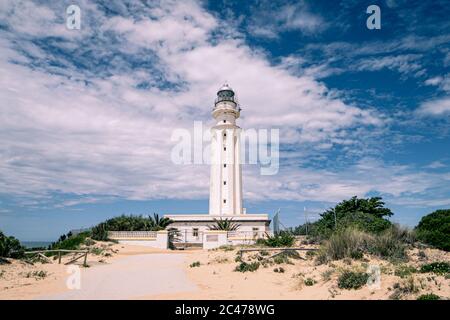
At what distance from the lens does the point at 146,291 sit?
8.23 meters

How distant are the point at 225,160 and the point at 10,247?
2414 centimetres

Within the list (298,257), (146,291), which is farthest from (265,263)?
(146,291)

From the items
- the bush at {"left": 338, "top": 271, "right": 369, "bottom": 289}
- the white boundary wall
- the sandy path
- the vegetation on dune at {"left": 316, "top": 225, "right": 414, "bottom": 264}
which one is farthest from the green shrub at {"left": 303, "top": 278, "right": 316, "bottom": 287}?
the white boundary wall

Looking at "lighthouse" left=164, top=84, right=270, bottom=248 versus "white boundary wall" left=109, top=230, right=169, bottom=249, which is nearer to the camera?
"white boundary wall" left=109, top=230, right=169, bottom=249

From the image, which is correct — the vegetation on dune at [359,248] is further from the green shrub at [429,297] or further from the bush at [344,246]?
the green shrub at [429,297]

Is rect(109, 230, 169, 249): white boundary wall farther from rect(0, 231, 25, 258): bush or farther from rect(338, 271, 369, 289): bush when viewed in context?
rect(338, 271, 369, 289): bush

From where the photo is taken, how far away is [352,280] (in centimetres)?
763

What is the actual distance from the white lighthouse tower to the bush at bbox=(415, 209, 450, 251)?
1951cm

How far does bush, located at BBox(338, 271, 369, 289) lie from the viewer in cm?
752

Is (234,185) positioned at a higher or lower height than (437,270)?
higher

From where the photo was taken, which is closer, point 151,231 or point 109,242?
point 109,242

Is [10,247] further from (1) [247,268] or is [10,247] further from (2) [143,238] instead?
(2) [143,238]
